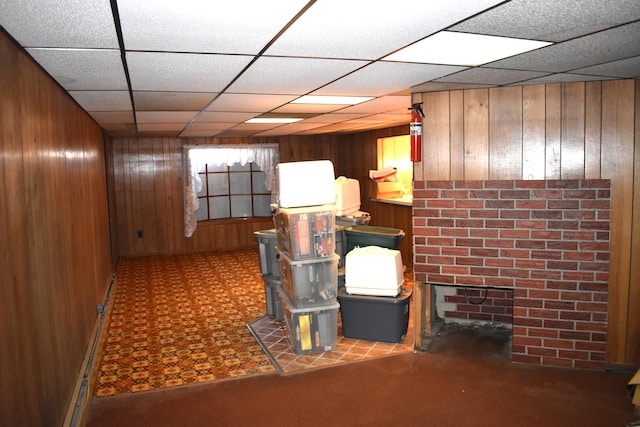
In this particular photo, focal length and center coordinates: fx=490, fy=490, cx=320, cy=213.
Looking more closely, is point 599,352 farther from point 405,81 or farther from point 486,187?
point 405,81

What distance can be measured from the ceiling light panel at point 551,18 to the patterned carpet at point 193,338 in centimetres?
257

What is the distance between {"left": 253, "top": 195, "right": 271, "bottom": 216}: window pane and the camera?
8.98 m

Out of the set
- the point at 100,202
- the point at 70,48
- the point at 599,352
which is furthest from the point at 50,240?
the point at 599,352

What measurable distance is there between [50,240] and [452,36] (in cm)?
222

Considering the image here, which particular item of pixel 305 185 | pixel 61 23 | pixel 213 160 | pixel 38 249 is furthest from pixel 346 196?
pixel 213 160

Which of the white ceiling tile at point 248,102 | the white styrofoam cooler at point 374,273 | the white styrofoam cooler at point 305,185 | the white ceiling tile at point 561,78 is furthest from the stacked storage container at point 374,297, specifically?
the white ceiling tile at point 561,78

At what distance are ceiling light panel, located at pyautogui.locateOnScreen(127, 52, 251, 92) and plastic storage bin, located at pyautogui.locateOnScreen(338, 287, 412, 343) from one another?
1995 mm

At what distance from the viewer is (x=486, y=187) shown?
3.52 meters

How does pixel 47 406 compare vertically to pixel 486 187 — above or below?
below

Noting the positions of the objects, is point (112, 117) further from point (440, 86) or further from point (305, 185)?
point (440, 86)

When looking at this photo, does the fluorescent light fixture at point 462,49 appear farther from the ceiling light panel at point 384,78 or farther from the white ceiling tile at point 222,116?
the white ceiling tile at point 222,116

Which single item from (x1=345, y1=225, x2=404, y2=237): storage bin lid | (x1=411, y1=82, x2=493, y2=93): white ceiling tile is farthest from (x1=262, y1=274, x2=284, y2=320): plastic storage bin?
(x1=411, y1=82, x2=493, y2=93): white ceiling tile

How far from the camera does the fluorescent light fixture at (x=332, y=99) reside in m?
3.83

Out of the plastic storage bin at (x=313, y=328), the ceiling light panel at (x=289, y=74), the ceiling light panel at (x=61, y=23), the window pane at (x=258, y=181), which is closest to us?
the ceiling light panel at (x=61, y=23)
